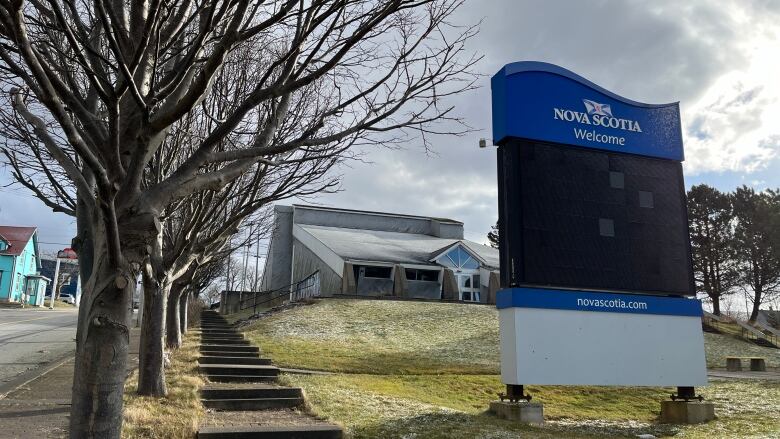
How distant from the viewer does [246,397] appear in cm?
802

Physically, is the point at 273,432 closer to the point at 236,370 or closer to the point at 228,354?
the point at 236,370

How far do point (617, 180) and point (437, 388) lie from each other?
5629 millimetres

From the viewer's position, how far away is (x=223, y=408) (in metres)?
7.63

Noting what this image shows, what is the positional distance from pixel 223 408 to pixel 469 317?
18.5 metres

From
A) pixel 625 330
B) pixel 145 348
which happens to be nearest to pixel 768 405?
pixel 625 330

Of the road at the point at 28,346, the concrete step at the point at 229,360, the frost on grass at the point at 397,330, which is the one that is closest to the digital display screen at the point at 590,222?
the concrete step at the point at 229,360

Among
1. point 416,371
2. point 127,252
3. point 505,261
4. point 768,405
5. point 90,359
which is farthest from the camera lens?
point 416,371

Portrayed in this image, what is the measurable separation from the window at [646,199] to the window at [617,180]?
1.33 feet

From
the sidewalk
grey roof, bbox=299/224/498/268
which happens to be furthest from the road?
grey roof, bbox=299/224/498/268

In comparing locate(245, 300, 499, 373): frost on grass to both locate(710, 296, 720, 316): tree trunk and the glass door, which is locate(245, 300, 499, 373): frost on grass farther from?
locate(710, 296, 720, 316): tree trunk

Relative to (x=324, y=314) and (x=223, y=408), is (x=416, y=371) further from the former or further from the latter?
(x=324, y=314)

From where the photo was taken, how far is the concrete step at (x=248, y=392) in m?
7.92

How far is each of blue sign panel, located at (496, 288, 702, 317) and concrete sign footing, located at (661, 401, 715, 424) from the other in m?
1.61

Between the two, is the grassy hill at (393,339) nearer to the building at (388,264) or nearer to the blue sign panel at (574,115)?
the building at (388,264)
